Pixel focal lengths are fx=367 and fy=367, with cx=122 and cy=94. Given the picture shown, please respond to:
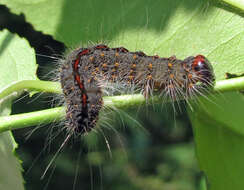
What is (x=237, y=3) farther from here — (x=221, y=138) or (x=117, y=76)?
(x=117, y=76)

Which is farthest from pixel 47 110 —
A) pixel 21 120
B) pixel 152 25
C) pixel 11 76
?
pixel 152 25

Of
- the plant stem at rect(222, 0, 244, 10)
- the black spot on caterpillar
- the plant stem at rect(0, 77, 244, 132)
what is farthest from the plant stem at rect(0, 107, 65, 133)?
the plant stem at rect(222, 0, 244, 10)

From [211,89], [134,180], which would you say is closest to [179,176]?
[134,180]

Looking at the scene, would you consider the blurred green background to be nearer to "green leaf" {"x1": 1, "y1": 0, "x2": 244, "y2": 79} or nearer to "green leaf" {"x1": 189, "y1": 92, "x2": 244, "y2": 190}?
"green leaf" {"x1": 1, "y1": 0, "x2": 244, "y2": 79}

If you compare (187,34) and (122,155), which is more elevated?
(187,34)

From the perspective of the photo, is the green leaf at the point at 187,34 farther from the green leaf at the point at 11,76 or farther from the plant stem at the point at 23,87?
the plant stem at the point at 23,87

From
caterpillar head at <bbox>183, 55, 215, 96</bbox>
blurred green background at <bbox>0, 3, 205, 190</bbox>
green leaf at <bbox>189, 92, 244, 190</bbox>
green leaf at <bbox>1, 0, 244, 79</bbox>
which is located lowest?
blurred green background at <bbox>0, 3, 205, 190</bbox>
